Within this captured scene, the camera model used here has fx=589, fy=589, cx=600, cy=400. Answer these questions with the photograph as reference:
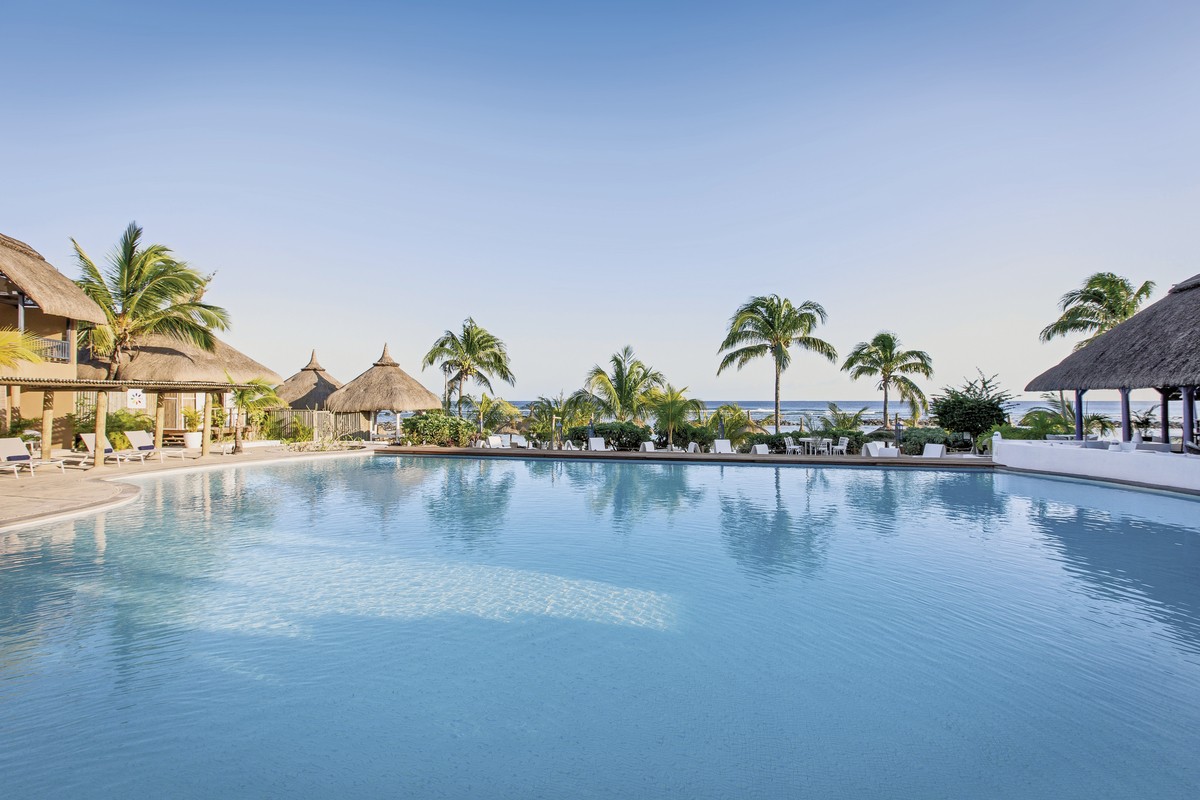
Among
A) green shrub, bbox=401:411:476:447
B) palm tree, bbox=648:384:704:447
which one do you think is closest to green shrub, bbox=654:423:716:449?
palm tree, bbox=648:384:704:447

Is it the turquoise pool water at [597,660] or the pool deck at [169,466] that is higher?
the pool deck at [169,466]

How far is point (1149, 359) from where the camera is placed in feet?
39.9

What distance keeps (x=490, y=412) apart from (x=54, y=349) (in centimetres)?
1209

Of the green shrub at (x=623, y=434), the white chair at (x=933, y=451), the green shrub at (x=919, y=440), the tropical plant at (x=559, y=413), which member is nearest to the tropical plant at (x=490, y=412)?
the tropical plant at (x=559, y=413)

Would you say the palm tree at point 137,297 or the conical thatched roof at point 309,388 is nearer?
the palm tree at point 137,297

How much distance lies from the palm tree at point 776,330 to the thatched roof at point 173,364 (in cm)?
1536

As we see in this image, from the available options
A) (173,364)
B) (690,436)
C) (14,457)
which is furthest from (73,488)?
(690,436)

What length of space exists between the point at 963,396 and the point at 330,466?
18.3 meters

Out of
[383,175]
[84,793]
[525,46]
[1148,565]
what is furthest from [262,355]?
[1148,565]

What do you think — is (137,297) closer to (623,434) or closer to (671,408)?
(623,434)

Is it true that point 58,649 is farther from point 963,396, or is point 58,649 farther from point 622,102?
point 963,396

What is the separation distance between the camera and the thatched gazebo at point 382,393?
21531mm

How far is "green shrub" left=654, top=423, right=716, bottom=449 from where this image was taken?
18875 millimetres

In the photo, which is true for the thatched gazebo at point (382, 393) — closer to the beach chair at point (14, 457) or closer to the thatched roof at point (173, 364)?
the thatched roof at point (173, 364)
